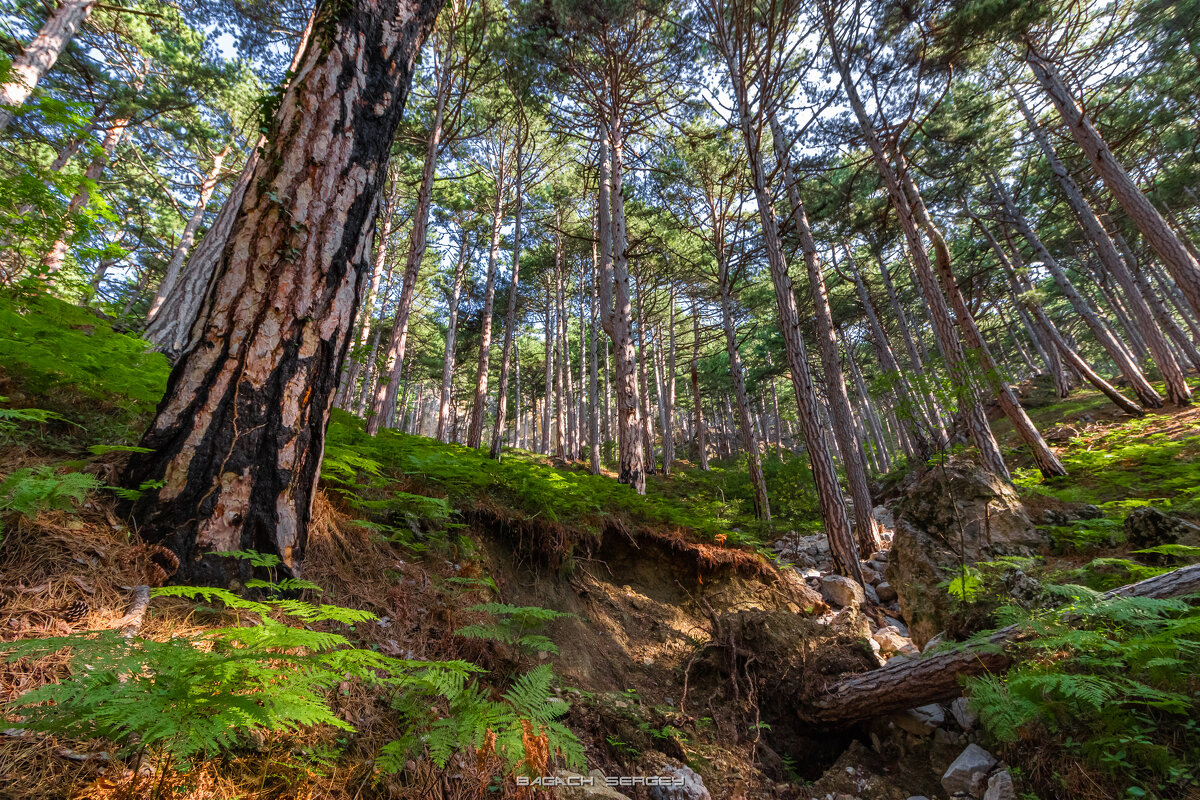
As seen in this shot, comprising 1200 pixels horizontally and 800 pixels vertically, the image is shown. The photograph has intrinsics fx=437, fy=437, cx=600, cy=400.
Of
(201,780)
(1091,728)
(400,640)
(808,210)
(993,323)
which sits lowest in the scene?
(1091,728)

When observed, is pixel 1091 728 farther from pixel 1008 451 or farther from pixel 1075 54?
pixel 1075 54

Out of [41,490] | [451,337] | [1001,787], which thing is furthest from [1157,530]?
[451,337]

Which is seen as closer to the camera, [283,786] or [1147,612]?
[283,786]

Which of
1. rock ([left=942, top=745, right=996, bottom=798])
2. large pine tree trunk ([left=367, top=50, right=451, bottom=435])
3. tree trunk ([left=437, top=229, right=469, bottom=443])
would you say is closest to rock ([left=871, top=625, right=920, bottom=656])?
rock ([left=942, top=745, right=996, bottom=798])

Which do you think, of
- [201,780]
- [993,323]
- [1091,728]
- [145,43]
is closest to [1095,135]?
[1091,728]

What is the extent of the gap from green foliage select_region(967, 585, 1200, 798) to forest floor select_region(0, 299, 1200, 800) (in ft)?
2.58

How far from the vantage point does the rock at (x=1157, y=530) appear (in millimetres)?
3898

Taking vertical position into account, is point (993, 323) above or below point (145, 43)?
above

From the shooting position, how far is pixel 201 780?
3.83 ft

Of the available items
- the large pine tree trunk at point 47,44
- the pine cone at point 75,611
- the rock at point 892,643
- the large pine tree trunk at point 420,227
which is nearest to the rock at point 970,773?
the rock at point 892,643

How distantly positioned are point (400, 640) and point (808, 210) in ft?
51.5

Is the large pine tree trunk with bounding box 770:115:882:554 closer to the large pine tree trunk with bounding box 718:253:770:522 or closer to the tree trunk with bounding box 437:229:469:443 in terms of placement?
the large pine tree trunk with bounding box 718:253:770:522

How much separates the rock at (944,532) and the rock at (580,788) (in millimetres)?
3979

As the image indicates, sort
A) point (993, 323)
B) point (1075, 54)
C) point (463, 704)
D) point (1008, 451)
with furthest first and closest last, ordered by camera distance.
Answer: point (993, 323), point (1008, 451), point (1075, 54), point (463, 704)
